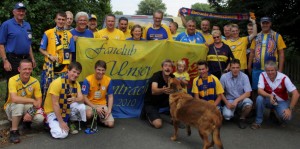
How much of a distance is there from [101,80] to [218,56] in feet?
7.54

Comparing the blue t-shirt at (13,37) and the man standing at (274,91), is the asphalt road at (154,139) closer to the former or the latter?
the man standing at (274,91)

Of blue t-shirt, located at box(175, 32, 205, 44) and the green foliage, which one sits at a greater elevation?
the green foliage

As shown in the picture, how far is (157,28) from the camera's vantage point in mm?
7145

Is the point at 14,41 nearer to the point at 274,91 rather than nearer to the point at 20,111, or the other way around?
the point at 20,111

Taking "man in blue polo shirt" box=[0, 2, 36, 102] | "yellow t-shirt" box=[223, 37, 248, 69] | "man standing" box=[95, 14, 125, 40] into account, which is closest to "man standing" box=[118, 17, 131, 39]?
"man standing" box=[95, 14, 125, 40]

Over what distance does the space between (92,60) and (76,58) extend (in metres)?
0.31

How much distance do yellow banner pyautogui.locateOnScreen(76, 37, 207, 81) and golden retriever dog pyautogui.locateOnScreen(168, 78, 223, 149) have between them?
142cm

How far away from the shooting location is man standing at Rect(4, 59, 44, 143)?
5145 mm

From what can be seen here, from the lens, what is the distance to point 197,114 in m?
4.78

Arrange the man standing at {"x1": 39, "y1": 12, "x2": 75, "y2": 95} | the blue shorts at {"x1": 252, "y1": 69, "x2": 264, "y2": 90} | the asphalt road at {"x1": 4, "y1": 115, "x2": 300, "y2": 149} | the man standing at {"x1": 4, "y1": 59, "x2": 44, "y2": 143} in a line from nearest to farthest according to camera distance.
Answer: the asphalt road at {"x1": 4, "y1": 115, "x2": 300, "y2": 149} → the man standing at {"x1": 4, "y1": 59, "x2": 44, "y2": 143} → the man standing at {"x1": 39, "y1": 12, "x2": 75, "y2": 95} → the blue shorts at {"x1": 252, "y1": 69, "x2": 264, "y2": 90}

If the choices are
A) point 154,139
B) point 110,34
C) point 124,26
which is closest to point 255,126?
point 154,139

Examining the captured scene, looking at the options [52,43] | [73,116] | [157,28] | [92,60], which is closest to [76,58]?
[92,60]

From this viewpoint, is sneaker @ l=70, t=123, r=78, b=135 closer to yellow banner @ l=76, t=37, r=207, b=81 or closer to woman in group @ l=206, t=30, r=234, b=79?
yellow banner @ l=76, t=37, r=207, b=81

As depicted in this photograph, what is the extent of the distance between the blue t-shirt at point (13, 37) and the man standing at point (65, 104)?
1.15m
